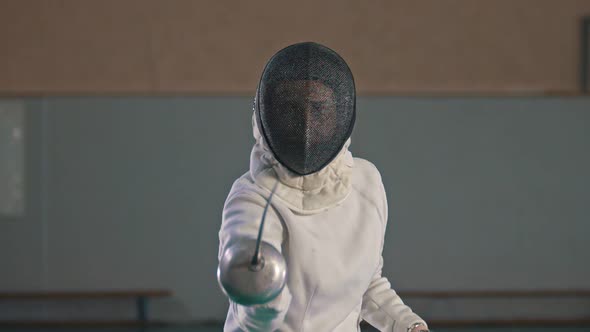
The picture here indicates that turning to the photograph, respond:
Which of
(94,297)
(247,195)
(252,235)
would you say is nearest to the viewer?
(252,235)

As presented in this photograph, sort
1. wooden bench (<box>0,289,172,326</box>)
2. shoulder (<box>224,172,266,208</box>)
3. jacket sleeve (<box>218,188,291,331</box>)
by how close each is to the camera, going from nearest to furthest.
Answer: jacket sleeve (<box>218,188,291,331</box>) < shoulder (<box>224,172,266,208</box>) < wooden bench (<box>0,289,172,326</box>)

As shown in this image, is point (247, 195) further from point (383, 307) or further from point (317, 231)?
point (383, 307)

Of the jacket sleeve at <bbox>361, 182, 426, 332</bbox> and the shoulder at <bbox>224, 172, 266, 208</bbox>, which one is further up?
the shoulder at <bbox>224, 172, 266, 208</bbox>

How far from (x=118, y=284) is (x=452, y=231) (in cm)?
234

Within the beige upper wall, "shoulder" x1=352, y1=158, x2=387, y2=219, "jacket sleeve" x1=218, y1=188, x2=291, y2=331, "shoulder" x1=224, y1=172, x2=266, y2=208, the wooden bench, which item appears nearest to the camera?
"jacket sleeve" x1=218, y1=188, x2=291, y2=331

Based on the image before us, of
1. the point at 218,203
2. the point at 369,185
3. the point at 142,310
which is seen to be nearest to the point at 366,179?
the point at 369,185

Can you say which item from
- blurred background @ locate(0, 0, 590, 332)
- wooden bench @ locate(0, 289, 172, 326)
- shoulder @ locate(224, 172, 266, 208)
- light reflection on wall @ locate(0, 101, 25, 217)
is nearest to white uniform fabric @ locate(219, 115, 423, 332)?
shoulder @ locate(224, 172, 266, 208)

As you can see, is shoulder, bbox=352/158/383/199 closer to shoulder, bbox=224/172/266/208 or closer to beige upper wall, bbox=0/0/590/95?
shoulder, bbox=224/172/266/208

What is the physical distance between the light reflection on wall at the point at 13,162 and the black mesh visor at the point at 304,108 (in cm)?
439

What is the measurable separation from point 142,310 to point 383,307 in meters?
4.11

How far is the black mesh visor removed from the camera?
1.27m

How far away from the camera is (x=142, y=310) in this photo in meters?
5.34

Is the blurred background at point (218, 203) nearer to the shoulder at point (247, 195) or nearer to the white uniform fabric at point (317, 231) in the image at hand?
the white uniform fabric at point (317, 231)

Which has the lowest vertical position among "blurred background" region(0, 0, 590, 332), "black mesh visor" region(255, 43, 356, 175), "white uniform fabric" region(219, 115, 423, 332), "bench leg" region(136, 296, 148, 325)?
"bench leg" region(136, 296, 148, 325)
